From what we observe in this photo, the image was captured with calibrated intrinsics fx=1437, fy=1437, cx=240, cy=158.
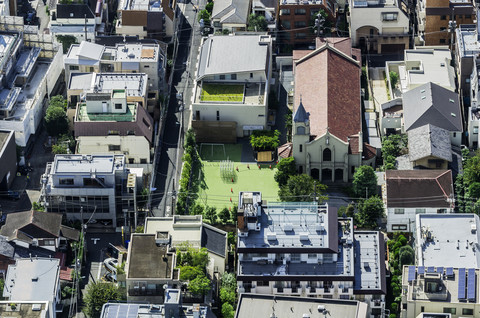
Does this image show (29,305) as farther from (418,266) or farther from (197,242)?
(418,266)

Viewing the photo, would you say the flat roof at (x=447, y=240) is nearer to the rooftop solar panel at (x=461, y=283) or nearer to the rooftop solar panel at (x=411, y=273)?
the rooftop solar panel at (x=411, y=273)

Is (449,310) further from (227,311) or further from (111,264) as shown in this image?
(111,264)

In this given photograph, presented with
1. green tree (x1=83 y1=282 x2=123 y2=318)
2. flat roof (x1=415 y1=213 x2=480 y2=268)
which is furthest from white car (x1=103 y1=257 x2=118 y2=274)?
flat roof (x1=415 y1=213 x2=480 y2=268)

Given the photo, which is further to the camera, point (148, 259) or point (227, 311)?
point (148, 259)

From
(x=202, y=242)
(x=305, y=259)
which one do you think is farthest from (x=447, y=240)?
(x=202, y=242)

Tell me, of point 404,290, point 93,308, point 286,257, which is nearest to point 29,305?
point 93,308

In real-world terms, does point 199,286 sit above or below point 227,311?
above

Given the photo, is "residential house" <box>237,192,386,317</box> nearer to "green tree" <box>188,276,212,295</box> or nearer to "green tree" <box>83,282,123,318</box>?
"green tree" <box>188,276,212,295</box>
